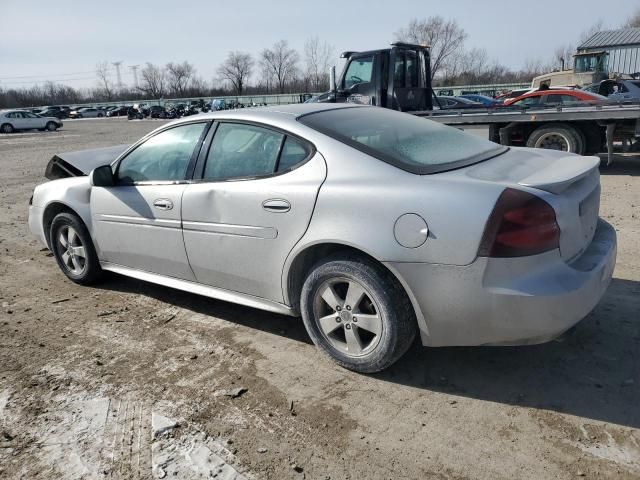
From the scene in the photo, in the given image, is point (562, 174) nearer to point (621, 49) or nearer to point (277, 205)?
point (277, 205)

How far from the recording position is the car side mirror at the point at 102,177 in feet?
13.4

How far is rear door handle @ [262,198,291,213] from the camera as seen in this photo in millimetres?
3037

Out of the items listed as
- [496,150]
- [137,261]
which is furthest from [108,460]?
[496,150]

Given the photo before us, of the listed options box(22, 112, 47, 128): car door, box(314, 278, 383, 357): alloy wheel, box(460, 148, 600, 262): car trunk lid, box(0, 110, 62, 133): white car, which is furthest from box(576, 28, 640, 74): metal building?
box(314, 278, 383, 357): alloy wheel

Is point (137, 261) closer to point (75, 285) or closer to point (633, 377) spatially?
point (75, 285)

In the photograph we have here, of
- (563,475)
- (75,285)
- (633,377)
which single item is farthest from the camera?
(75,285)

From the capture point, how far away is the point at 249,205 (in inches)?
126

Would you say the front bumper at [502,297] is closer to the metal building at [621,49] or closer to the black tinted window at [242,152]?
the black tinted window at [242,152]

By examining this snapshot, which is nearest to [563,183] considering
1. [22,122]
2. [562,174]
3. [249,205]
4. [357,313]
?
[562,174]

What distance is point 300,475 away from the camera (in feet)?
7.46

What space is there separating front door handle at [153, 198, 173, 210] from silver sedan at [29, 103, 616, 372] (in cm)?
1

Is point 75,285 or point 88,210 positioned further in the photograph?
point 75,285

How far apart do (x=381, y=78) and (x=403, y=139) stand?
7.66 meters

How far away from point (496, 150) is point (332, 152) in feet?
3.99
